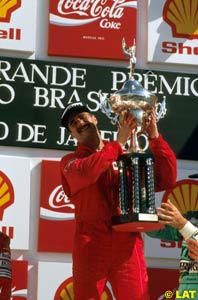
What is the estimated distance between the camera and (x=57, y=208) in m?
4.62

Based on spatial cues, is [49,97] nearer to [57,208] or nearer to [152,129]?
[57,208]

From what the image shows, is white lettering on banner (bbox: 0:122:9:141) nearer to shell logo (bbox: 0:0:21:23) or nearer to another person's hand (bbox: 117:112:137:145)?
shell logo (bbox: 0:0:21:23)

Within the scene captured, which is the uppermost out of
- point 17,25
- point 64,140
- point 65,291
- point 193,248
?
point 17,25

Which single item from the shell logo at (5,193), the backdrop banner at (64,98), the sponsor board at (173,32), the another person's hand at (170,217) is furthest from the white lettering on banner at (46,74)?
the another person's hand at (170,217)

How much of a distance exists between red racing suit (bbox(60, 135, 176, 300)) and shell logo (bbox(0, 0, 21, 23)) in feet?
3.95

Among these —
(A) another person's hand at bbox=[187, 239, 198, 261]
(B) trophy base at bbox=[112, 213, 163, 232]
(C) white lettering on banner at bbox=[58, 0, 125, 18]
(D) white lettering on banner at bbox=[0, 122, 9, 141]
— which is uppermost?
(C) white lettering on banner at bbox=[58, 0, 125, 18]

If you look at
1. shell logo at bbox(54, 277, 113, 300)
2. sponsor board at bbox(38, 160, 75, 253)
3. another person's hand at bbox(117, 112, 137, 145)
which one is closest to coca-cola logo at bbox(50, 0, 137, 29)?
sponsor board at bbox(38, 160, 75, 253)

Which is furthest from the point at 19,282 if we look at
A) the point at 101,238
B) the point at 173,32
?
the point at 173,32

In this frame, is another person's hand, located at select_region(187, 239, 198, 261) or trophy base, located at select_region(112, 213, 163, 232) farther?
another person's hand, located at select_region(187, 239, 198, 261)

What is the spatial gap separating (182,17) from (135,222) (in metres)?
1.63

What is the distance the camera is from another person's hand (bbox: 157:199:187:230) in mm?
3889

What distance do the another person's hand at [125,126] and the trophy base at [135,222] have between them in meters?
0.32

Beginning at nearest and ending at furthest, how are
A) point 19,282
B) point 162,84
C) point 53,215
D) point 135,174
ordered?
point 135,174 < point 19,282 < point 53,215 < point 162,84

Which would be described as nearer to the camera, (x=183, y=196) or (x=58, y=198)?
(x=58, y=198)
